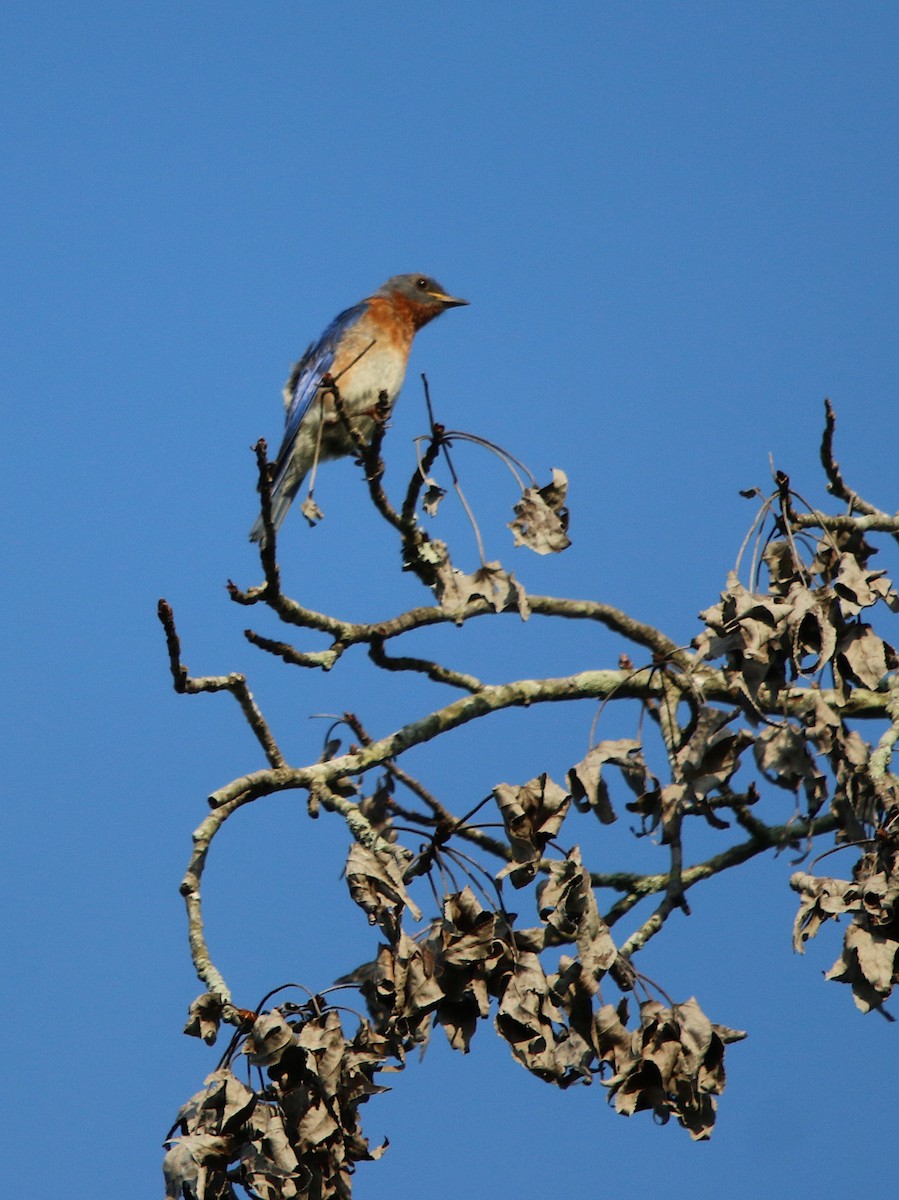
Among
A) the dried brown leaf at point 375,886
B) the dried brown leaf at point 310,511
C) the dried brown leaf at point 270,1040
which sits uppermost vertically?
the dried brown leaf at point 310,511

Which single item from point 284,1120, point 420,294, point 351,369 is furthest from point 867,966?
point 420,294

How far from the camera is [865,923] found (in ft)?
13.5

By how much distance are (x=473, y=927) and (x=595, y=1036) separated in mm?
451

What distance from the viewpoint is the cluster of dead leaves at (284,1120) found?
392 centimetres

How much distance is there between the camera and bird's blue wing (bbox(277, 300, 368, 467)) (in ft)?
31.4

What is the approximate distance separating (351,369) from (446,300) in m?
1.51

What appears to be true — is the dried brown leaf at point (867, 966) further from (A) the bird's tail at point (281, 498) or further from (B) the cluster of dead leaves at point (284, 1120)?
(A) the bird's tail at point (281, 498)

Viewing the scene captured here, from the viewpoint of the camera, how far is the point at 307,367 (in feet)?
33.9

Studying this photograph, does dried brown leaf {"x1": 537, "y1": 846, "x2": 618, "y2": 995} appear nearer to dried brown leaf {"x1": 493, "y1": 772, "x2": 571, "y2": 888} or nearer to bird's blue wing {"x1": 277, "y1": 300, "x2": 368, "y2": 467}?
dried brown leaf {"x1": 493, "y1": 772, "x2": 571, "y2": 888}

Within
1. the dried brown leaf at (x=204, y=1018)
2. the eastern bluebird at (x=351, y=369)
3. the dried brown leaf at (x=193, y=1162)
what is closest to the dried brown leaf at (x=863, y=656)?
the dried brown leaf at (x=204, y=1018)

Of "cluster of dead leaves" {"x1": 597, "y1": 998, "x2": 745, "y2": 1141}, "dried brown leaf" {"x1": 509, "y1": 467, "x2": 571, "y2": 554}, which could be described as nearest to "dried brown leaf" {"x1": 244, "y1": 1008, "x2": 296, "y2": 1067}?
"cluster of dead leaves" {"x1": 597, "y1": 998, "x2": 745, "y2": 1141}

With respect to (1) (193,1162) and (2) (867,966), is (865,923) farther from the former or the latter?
(1) (193,1162)

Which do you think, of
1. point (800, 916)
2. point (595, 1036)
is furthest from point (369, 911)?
point (800, 916)

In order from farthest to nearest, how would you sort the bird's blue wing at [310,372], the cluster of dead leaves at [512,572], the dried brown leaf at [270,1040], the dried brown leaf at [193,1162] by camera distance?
the bird's blue wing at [310,372] → the cluster of dead leaves at [512,572] → the dried brown leaf at [270,1040] → the dried brown leaf at [193,1162]
